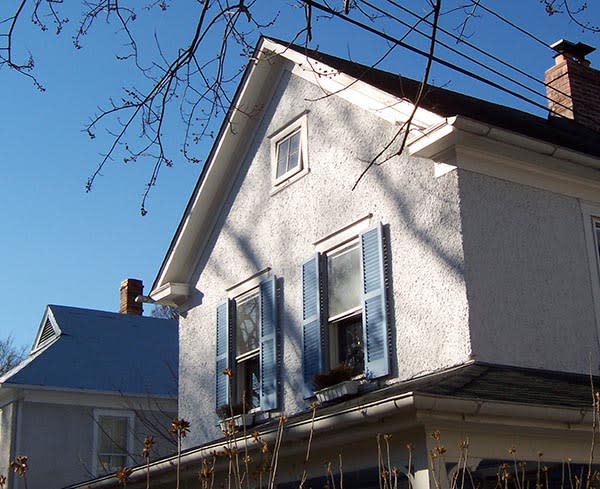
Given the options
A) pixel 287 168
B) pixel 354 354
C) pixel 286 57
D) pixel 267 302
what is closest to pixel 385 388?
pixel 354 354

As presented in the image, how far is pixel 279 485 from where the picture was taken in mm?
9234

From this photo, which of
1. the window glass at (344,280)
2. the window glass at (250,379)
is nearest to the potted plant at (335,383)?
the window glass at (344,280)

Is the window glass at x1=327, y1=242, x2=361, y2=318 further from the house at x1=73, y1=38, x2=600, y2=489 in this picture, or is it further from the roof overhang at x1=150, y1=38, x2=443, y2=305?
the roof overhang at x1=150, y1=38, x2=443, y2=305

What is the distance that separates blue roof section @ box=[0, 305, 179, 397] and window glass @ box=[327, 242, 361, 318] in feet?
30.1

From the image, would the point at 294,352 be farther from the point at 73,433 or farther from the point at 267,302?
the point at 73,433

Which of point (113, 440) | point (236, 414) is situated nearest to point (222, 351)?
point (236, 414)

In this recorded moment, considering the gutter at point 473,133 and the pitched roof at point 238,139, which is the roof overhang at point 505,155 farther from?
the pitched roof at point 238,139

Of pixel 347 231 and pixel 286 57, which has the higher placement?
pixel 286 57

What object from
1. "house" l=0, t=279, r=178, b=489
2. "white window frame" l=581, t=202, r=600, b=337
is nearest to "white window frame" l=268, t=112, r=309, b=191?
"white window frame" l=581, t=202, r=600, b=337

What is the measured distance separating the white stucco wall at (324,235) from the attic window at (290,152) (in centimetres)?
13

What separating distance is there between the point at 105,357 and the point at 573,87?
35.2ft

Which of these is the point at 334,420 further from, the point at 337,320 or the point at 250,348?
the point at 250,348

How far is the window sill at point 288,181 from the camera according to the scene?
11398 mm

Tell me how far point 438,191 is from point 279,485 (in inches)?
128
